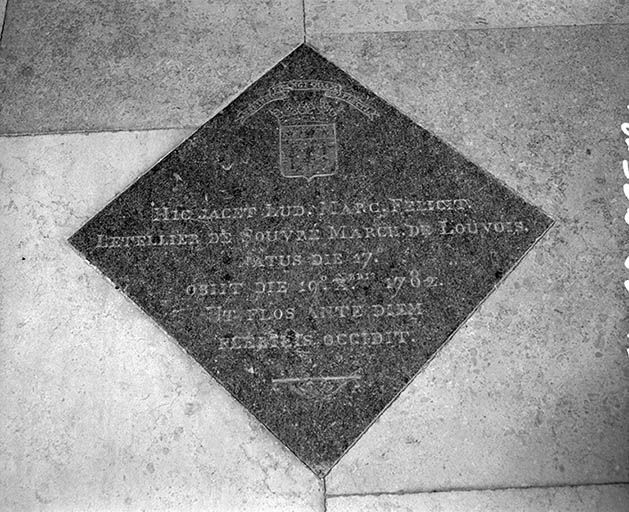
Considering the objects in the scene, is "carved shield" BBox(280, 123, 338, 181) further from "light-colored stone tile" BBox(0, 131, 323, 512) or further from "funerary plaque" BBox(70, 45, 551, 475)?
"light-colored stone tile" BBox(0, 131, 323, 512)

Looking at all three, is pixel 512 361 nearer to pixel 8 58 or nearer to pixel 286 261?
pixel 286 261

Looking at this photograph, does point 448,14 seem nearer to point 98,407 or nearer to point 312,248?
point 312,248

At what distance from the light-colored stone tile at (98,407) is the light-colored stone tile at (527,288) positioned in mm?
349

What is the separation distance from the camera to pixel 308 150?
8.38 feet

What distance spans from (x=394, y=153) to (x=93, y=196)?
1.18m

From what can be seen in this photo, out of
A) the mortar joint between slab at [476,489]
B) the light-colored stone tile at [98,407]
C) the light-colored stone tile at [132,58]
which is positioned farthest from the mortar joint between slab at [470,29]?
the mortar joint between slab at [476,489]

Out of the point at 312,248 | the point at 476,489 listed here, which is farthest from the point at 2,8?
the point at 476,489

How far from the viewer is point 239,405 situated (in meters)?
2.23

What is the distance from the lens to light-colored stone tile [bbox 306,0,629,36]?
2844 millimetres

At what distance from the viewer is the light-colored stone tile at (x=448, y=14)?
2.84 meters

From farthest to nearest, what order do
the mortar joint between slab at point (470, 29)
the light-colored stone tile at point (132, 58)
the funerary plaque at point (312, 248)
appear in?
the mortar joint between slab at point (470, 29)
the light-colored stone tile at point (132, 58)
the funerary plaque at point (312, 248)

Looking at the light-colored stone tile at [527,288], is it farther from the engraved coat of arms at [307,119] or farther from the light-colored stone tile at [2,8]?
the light-colored stone tile at [2,8]

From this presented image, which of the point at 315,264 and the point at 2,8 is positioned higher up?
the point at 2,8

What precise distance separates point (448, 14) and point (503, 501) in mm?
2003
